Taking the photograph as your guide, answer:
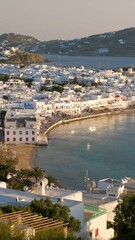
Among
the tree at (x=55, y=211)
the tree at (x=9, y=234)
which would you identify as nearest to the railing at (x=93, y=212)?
the tree at (x=55, y=211)

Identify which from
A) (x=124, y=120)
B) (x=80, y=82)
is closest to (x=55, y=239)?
(x=124, y=120)

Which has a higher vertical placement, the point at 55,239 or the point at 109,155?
the point at 55,239

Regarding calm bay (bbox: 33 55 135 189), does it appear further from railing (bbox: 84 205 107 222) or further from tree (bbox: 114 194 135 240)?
tree (bbox: 114 194 135 240)

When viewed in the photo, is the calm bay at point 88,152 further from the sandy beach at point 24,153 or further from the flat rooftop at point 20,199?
the flat rooftop at point 20,199

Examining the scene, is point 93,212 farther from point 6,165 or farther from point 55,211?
point 6,165

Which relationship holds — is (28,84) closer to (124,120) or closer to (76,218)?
(124,120)

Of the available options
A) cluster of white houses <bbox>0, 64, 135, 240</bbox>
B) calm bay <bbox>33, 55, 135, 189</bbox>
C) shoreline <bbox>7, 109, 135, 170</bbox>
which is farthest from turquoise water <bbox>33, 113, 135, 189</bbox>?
cluster of white houses <bbox>0, 64, 135, 240</bbox>
